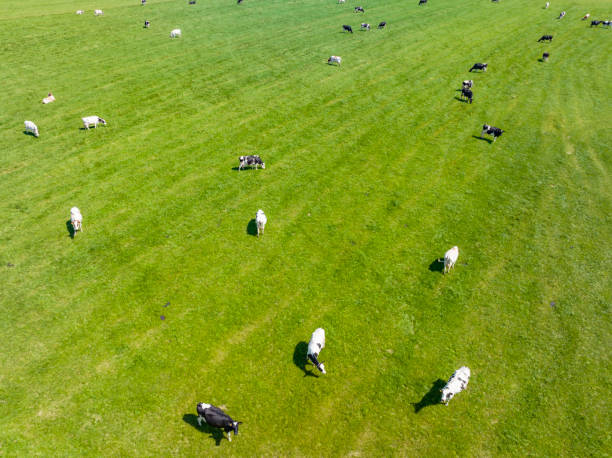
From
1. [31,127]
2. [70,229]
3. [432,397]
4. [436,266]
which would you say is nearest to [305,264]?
[436,266]

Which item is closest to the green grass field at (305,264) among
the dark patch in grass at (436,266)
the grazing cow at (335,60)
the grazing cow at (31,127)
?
the dark patch in grass at (436,266)

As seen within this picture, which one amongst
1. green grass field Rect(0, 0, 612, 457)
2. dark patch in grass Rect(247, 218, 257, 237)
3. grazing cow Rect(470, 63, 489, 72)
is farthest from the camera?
grazing cow Rect(470, 63, 489, 72)

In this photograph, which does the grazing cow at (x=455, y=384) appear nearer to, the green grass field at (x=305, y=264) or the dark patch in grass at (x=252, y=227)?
the green grass field at (x=305, y=264)

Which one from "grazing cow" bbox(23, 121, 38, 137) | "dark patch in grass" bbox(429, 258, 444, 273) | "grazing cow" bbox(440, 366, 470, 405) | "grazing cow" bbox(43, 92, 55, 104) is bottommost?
"grazing cow" bbox(440, 366, 470, 405)

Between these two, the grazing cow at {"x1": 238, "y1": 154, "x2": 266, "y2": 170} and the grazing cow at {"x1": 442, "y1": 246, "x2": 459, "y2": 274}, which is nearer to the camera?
the grazing cow at {"x1": 442, "y1": 246, "x2": 459, "y2": 274}

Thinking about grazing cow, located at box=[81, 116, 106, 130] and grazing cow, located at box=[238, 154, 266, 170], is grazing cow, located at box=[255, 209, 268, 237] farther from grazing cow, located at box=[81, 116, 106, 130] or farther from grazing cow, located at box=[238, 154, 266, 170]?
grazing cow, located at box=[81, 116, 106, 130]

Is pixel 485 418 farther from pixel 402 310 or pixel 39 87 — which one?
pixel 39 87

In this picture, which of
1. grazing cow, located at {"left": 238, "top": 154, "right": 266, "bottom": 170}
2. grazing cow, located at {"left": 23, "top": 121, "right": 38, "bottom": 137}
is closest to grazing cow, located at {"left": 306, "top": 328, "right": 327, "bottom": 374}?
grazing cow, located at {"left": 238, "top": 154, "right": 266, "bottom": 170}
